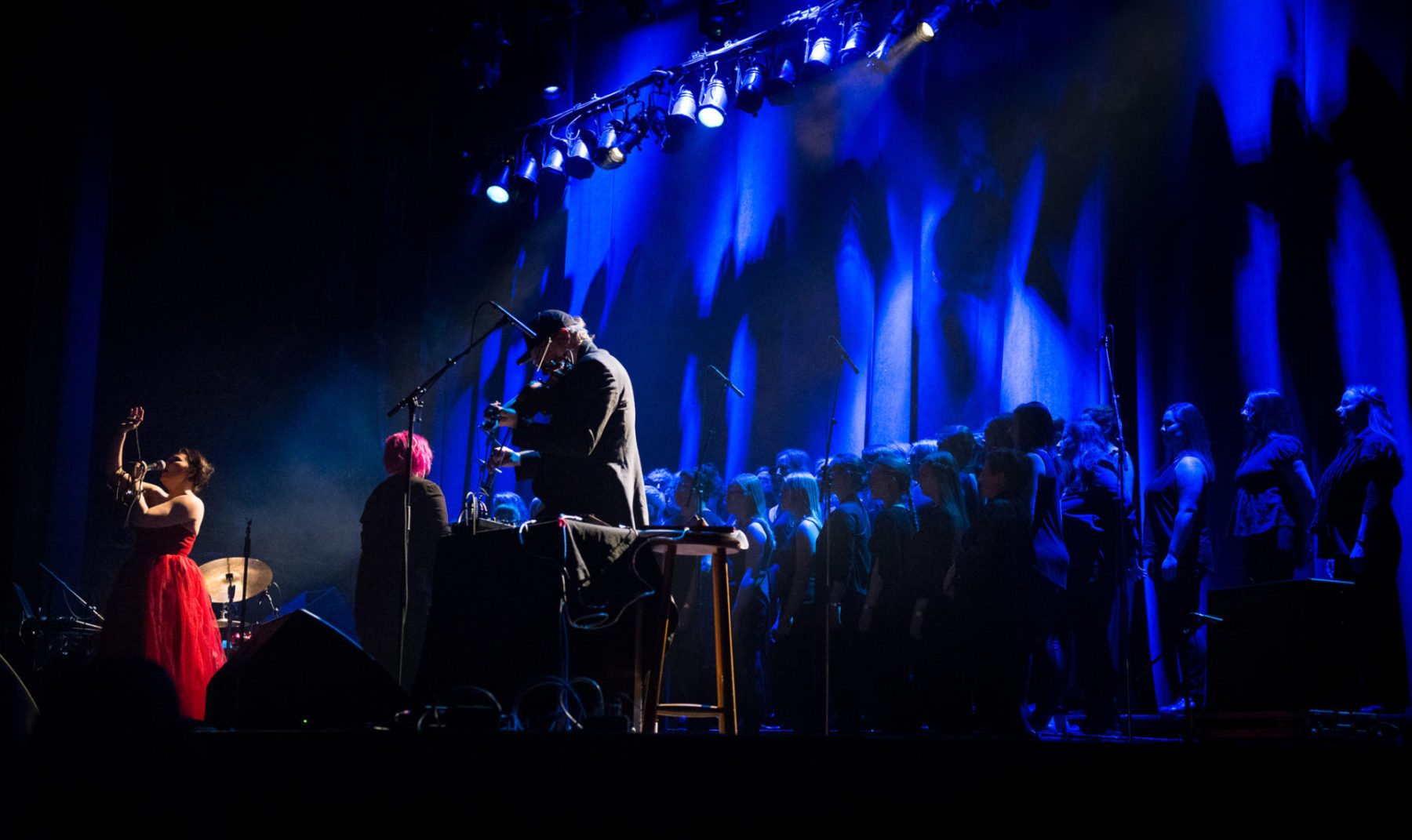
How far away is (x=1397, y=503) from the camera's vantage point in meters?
5.90

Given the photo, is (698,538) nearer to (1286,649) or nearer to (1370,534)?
(1286,649)

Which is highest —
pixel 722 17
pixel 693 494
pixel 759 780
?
pixel 722 17

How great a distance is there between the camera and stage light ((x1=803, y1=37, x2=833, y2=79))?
817cm

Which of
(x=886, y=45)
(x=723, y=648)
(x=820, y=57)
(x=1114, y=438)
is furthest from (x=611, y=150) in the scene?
(x=723, y=648)

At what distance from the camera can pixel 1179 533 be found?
20.8 feet

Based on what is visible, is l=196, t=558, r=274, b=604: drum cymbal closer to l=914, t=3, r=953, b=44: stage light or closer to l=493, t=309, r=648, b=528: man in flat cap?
l=493, t=309, r=648, b=528: man in flat cap

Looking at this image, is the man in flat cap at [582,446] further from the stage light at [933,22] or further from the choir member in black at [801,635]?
the stage light at [933,22]

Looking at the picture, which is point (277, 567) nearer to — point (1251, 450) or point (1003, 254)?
point (1003, 254)

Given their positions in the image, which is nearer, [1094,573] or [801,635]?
[1094,573]

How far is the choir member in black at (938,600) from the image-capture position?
641cm

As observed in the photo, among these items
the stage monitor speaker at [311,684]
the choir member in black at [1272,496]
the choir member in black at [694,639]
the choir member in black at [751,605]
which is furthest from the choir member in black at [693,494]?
the stage monitor speaker at [311,684]

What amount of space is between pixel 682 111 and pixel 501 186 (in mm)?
2257

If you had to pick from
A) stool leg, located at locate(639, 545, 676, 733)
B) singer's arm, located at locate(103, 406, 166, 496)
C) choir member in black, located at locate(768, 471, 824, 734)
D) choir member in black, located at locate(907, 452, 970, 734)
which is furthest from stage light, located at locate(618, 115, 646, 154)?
stool leg, located at locate(639, 545, 676, 733)

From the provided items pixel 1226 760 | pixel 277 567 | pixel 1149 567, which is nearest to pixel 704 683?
pixel 1149 567
